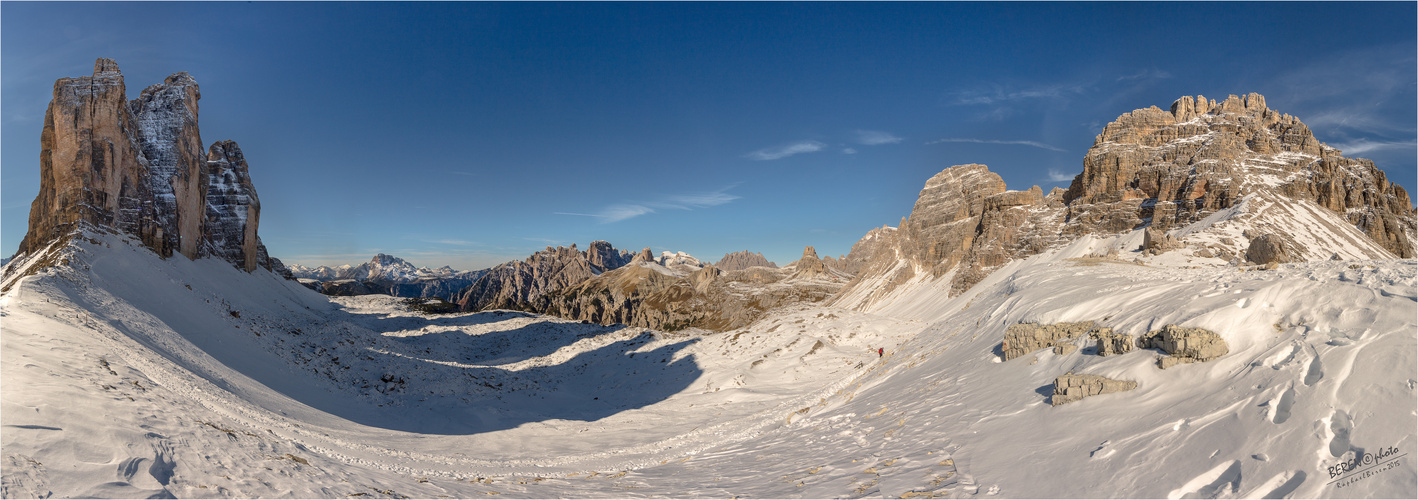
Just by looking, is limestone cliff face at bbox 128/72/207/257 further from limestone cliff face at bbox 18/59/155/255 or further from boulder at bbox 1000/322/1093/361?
boulder at bbox 1000/322/1093/361

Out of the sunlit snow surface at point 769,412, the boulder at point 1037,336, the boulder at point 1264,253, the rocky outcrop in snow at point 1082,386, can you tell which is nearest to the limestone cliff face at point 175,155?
the sunlit snow surface at point 769,412

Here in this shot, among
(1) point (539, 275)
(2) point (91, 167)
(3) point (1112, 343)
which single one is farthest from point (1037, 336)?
(1) point (539, 275)

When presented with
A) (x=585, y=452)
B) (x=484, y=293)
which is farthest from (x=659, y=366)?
(x=484, y=293)

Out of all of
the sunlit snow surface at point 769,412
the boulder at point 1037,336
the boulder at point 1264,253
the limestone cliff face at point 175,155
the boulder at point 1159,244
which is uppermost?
the limestone cliff face at point 175,155

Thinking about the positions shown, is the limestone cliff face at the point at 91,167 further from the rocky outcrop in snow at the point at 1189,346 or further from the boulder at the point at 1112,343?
the rocky outcrop in snow at the point at 1189,346

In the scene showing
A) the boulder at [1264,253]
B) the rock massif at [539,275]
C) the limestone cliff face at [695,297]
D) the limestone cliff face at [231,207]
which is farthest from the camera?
the rock massif at [539,275]
